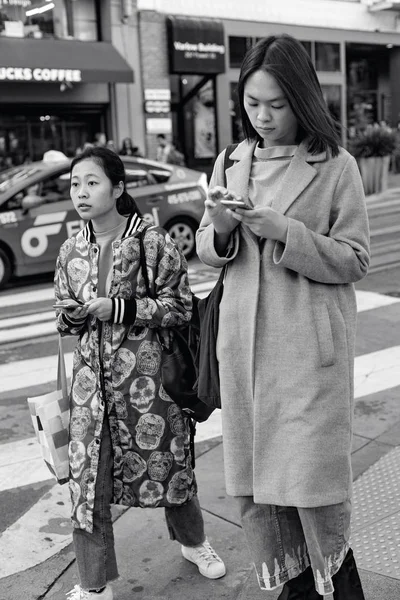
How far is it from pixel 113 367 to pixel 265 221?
0.94 metres

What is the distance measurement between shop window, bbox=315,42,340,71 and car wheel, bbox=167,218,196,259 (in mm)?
14774

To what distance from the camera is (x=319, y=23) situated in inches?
956

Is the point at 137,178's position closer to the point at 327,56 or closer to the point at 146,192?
the point at 146,192

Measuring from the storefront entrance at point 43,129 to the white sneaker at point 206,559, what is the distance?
1617 centimetres

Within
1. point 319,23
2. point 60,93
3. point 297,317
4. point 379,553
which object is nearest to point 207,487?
point 379,553

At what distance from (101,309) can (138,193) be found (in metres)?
8.16

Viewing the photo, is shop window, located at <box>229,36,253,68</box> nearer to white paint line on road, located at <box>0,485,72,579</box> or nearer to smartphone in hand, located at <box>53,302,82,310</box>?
white paint line on road, located at <box>0,485,72,579</box>

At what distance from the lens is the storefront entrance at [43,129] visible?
722 inches

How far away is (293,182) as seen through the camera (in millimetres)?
2303

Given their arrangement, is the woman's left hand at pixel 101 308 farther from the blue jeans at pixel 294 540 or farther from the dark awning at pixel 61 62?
the dark awning at pixel 61 62

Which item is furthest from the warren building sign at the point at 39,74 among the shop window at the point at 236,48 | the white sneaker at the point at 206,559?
the white sneaker at the point at 206,559

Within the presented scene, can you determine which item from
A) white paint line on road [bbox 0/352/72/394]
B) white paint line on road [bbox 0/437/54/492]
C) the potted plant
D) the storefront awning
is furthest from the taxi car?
the storefront awning

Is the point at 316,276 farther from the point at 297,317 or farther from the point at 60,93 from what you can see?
the point at 60,93

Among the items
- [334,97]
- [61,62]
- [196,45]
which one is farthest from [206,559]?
[334,97]
